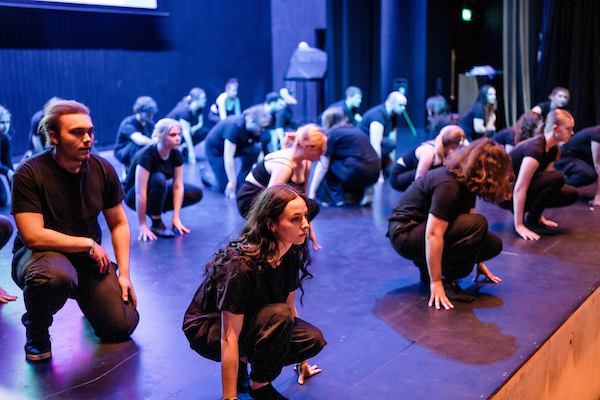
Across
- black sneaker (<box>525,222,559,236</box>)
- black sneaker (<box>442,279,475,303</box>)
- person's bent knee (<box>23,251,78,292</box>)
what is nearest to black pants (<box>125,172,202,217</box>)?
person's bent knee (<box>23,251,78,292</box>)

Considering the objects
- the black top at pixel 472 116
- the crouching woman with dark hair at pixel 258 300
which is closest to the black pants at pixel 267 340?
the crouching woman with dark hair at pixel 258 300

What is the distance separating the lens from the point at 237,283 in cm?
161

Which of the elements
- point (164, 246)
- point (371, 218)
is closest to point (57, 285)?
point (164, 246)

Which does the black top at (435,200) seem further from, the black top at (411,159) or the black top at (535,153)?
the black top at (411,159)

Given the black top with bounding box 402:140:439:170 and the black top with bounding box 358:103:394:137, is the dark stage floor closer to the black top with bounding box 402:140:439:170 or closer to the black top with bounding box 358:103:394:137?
the black top with bounding box 402:140:439:170

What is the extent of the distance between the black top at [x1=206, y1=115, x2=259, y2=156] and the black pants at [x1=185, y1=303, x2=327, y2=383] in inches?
136

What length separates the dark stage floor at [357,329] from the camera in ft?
6.52

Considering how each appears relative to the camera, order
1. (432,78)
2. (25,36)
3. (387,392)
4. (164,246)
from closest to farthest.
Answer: (387,392), (164,246), (25,36), (432,78)

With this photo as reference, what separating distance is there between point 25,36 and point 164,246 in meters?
5.18

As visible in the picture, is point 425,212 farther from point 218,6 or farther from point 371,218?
point 218,6

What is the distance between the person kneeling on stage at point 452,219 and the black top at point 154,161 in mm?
1724

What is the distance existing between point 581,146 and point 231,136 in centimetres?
300

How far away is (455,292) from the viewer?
8.97 feet

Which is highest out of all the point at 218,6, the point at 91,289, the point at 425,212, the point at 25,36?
the point at 218,6
